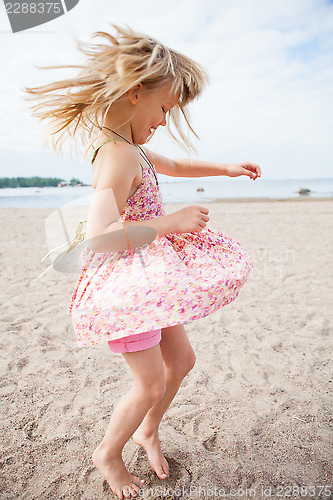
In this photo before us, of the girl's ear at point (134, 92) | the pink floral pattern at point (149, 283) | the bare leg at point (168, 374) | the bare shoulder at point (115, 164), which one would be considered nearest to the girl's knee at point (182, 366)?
the bare leg at point (168, 374)

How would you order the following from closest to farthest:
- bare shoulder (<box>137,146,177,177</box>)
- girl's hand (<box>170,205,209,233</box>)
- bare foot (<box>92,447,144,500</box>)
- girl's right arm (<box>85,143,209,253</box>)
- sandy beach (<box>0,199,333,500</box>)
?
girl's right arm (<box>85,143,209,253</box>)
girl's hand (<box>170,205,209,233</box>)
bare foot (<box>92,447,144,500</box>)
sandy beach (<box>0,199,333,500</box>)
bare shoulder (<box>137,146,177,177</box>)

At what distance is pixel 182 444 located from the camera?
6.85ft

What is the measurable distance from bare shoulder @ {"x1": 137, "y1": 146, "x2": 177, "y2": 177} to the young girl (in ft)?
0.94

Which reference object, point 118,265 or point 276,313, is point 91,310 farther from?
point 276,313

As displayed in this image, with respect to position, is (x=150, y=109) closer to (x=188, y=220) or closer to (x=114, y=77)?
(x=114, y=77)

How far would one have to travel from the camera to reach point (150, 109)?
4.95ft

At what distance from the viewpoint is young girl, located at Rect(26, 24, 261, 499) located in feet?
4.45

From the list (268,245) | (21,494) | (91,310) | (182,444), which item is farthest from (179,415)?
(268,245)

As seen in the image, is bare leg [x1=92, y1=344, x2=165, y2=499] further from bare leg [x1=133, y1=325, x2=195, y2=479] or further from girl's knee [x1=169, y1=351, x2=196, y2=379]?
girl's knee [x1=169, y1=351, x2=196, y2=379]

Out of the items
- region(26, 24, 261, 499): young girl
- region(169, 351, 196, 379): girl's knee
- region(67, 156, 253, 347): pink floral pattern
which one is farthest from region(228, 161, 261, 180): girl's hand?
region(169, 351, 196, 379): girl's knee

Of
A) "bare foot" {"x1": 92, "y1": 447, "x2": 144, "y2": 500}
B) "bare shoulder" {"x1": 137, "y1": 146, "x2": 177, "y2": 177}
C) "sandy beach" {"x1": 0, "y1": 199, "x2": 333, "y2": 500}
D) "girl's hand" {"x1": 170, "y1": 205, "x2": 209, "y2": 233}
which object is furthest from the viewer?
"bare shoulder" {"x1": 137, "y1": 146, "x2": 177, "y2": 177}

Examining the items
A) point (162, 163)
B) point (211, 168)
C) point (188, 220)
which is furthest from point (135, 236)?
point (211, 168)

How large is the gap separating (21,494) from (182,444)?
2.78 ft

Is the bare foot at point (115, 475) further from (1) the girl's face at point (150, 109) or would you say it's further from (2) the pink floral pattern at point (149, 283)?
(1) the girl's face at point (150, 109)
